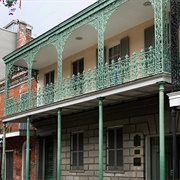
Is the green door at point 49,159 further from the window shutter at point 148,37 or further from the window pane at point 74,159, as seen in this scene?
the window shutter at point 148,37

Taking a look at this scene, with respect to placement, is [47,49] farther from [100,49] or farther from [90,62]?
[100,49]

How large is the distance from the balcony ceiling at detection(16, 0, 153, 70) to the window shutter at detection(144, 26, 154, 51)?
401mm

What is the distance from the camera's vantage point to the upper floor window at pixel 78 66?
18.1m

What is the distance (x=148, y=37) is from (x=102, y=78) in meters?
2.46

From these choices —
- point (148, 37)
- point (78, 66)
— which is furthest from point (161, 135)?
point (78, 66)

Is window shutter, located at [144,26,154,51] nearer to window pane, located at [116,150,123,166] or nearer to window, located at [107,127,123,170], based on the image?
window, located at [107,127,123,170]

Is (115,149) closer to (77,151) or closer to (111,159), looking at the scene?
(111,159)

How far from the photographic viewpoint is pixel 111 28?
49.9 feet

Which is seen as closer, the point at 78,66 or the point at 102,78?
the point at 102,78

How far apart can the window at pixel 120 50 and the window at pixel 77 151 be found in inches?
163

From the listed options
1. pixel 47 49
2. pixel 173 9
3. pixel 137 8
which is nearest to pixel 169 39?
pixel 173 9

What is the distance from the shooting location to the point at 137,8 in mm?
13344

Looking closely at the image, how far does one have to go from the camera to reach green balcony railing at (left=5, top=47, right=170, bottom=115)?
11633 mm

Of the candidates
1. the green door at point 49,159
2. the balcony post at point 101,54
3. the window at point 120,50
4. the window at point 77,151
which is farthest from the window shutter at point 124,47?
the green door at point 49,159
